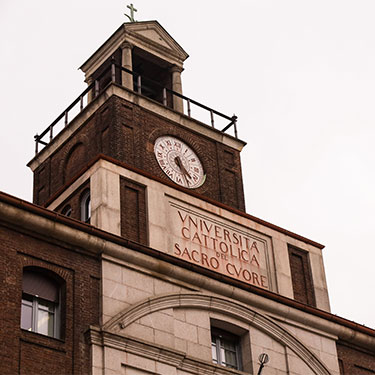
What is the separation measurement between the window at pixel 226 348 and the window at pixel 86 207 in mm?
5297

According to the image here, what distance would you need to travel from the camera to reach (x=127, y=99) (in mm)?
38906

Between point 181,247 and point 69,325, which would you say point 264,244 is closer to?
point 181,247

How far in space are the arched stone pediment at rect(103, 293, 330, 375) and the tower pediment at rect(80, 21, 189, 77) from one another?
14754mm

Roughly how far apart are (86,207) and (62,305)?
18.1ft

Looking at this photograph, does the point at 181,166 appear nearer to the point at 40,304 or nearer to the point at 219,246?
the point at 219,246

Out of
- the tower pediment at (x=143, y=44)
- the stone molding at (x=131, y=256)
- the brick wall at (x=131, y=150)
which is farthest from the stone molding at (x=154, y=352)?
the tower pediment at (x=143, y=44)

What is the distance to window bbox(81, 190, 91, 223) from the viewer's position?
33.3 metres

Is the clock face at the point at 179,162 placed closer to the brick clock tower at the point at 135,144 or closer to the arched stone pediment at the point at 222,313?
the brick clock tower at the point at 135,144

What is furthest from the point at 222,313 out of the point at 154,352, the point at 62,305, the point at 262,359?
the point at 62,305

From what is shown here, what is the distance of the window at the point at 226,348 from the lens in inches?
1254

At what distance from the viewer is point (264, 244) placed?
117ft

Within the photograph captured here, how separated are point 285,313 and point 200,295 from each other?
3332 mm

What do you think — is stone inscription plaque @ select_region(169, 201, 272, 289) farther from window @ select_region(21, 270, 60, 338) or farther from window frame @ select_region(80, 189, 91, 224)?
window @ select_region(21, 270, 60, 338)

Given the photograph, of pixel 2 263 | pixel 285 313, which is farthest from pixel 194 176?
pixel 2 263
